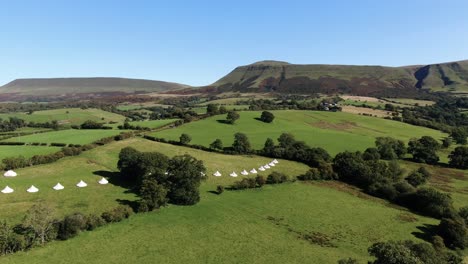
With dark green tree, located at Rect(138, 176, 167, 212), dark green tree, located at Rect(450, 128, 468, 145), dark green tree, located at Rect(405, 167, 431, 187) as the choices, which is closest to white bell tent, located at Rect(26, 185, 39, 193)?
dark green tree, located at Rect(138, 176, 167, 212)

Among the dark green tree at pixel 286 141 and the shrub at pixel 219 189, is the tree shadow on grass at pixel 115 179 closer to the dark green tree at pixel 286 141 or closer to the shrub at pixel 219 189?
the shrub at pixel 219 189

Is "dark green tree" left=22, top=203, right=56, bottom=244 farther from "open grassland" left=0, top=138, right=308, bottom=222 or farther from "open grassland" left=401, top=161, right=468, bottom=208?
"open grassland" left=401, top=161, right=468, bottom=208

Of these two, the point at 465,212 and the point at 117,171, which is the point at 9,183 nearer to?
the point at 117,171

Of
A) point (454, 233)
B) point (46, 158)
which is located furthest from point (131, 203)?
point (454, 233)

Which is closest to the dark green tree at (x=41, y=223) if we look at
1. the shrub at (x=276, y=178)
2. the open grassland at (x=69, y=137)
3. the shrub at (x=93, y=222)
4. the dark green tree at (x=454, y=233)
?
the shrub at (x=93, y=222)

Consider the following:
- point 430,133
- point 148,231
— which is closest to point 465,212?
point 148,231

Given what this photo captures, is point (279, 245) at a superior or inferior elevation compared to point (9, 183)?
inferior
